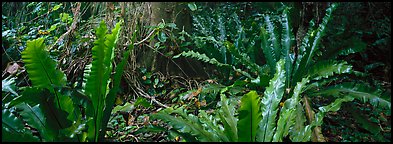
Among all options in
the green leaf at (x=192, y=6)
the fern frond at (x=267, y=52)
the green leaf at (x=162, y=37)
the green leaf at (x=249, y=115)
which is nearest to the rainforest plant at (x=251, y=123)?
the green leaf at (x=249, y=115)

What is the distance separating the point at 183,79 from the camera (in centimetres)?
369

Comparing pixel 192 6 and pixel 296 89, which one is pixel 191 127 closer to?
pixel 296 89

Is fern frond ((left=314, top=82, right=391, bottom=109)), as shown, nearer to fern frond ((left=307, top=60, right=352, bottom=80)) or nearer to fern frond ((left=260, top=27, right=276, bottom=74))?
fern frond ((left=307, top=60, right=352, bottom=80))

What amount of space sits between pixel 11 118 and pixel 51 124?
199mm

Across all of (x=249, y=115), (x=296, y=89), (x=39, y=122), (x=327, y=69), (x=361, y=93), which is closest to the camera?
(x=249, y=115)

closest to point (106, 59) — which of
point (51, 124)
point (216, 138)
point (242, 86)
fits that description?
point (51, 124)

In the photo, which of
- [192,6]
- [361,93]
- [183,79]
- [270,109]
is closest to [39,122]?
[270,109]

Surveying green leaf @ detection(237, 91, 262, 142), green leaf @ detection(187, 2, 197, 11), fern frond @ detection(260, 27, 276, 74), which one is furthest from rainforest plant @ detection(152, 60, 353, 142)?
green leaf @ detection(187, 2, 197, 11)

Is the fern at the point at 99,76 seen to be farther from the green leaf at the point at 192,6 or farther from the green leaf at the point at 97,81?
the green leaf at the point at 192,6

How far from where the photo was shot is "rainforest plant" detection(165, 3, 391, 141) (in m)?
2.07

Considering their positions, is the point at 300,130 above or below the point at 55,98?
below

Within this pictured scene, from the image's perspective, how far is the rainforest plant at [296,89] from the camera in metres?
2.07

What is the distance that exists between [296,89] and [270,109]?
35 centimetres

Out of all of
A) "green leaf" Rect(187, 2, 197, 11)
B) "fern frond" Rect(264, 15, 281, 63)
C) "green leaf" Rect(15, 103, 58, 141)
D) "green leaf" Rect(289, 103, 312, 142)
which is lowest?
"green leaf" Rect(289, 103, 312, 142)
